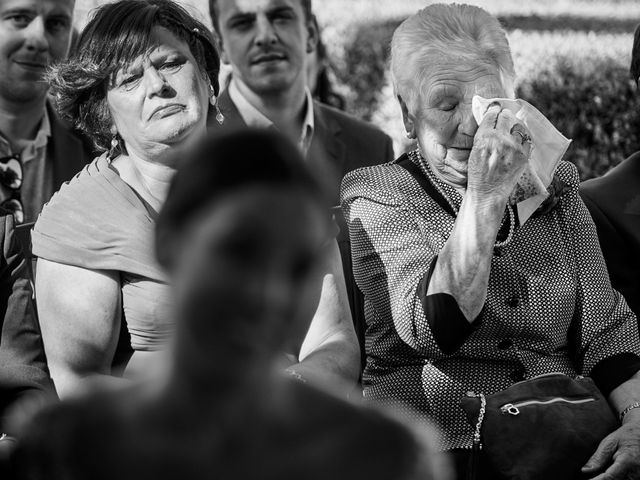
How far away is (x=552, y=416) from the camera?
9.78ft

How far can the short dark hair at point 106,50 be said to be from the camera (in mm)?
3455

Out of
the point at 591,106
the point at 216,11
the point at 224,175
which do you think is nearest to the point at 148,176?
the point at 224,175

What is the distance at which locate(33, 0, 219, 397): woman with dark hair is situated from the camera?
10.4ft

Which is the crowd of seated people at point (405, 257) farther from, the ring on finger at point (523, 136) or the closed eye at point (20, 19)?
the closed eye at point (20, 19)

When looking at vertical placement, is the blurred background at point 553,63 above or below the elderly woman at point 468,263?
below

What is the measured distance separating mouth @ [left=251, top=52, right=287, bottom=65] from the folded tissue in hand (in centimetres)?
228

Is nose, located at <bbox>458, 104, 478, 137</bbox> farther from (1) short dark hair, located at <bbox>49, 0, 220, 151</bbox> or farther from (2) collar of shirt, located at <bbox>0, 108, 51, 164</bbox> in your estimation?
(2) collar of shirt, located at <bbox>0, 108, 51, 164</bbox>

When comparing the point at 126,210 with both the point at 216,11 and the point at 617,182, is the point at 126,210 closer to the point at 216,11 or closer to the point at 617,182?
the point at 617,182

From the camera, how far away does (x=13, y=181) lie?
4.47 meters

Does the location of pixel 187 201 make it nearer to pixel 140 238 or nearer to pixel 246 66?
pixel 140 238

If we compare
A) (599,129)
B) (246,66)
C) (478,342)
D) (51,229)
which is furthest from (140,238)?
(599,129)

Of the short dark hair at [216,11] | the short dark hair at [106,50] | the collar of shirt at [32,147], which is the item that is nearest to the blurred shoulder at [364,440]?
the short dark hair at [106,50]

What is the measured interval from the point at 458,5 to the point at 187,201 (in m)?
2.51

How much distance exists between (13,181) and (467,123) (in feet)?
6.75
